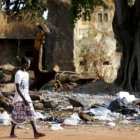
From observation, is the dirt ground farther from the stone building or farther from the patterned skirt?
the stone building

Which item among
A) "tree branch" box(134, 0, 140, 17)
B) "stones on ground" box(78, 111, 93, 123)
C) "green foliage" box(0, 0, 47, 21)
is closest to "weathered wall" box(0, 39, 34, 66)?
"green foliage" box(0, 0, 47, 21)

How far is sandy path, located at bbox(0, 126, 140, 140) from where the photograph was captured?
6.43 meters

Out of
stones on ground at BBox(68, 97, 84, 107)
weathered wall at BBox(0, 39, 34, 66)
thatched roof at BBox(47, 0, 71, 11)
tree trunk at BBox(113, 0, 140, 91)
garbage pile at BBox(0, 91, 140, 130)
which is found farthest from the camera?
weathered wall at BBox(0, 39, 34, 66)

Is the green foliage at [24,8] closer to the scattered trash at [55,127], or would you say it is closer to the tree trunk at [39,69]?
the tree trunk at [39,69]

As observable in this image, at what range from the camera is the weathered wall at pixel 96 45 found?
22922mm

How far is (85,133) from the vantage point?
22.9 feet

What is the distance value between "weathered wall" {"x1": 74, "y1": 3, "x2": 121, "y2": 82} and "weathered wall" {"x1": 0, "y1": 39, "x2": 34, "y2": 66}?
3874 millimetres

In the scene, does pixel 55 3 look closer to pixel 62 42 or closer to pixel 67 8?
pixel 67 8

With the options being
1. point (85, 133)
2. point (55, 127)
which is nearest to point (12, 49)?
point (55, 127)

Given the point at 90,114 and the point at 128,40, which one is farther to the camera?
the point at 128,40

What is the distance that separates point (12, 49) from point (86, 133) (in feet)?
63.3

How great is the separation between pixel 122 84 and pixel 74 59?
651 centimetres

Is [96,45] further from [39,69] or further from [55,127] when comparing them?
[55,127]

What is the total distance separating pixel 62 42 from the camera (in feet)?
76.0
